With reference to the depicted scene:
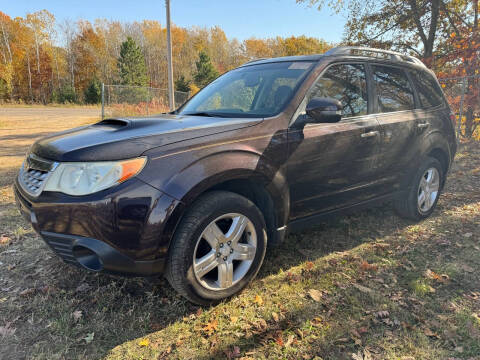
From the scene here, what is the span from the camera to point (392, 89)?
11.8 feet

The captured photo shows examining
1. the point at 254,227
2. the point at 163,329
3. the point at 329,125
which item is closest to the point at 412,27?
the point at 329,125

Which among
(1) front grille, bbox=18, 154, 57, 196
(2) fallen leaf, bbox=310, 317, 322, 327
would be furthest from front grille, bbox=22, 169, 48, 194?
(2) fallen leaf, bbox=310, 317, 322, 327

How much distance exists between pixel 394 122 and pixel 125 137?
270 centimetres

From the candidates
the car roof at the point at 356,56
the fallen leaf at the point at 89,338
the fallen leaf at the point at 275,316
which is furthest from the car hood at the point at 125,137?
the fallen leaf at the point at 275,316

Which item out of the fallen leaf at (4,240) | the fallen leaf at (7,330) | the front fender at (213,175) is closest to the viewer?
the front fender at (213,175)

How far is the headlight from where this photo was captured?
1.95 meters

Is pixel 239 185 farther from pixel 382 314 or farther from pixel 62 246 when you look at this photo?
pixel 382 314

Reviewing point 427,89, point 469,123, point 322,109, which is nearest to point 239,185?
point 322,109

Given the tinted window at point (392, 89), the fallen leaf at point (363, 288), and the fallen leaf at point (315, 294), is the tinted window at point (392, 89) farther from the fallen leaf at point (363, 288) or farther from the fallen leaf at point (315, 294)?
the fallen leaf at point (315, 294)

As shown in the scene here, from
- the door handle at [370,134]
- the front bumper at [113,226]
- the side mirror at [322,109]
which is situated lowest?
the front bumper at [113,226]

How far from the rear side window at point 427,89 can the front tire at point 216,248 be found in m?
2.75

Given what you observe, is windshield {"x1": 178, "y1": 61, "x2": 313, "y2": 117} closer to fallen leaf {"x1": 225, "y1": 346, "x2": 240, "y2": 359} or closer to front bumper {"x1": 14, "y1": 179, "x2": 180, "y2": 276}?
front bumper {"x1": 14, "y1": 179, "x2": 180, "y2": 276}

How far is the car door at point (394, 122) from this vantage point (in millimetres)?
3363

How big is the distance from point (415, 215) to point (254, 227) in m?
2.58
